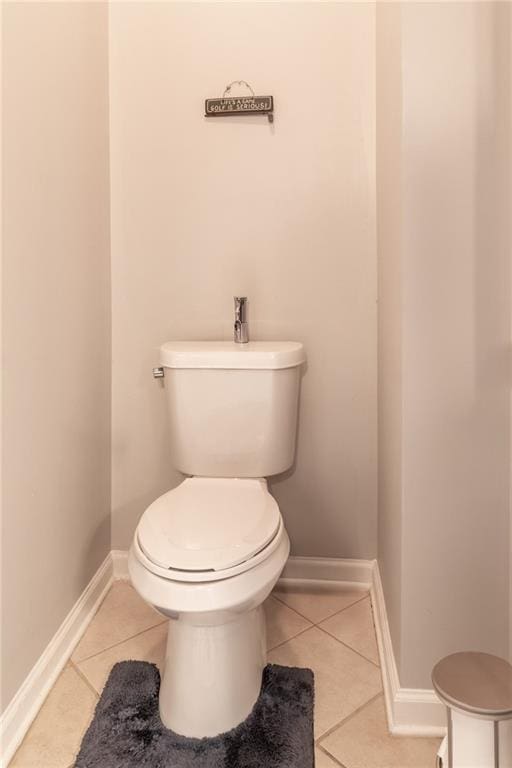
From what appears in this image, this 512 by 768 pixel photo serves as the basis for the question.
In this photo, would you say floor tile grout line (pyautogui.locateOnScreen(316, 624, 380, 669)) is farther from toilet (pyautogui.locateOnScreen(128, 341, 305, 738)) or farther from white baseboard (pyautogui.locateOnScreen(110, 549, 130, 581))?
white baseboard (pyautogui.locateOnScreen(110, 549, 130, 581))

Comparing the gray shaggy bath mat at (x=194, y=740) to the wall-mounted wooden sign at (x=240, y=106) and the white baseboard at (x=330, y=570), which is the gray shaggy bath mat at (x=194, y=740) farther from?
the wall-mounted wooden sign at (x=240, y=106)

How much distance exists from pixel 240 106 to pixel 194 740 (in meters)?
1.68

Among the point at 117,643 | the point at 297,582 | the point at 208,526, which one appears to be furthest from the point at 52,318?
the point at 297,582

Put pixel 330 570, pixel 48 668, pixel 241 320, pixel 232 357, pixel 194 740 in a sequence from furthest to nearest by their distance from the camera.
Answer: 1. pixel 330 570
2. pixel 241 320
3. pixel 232 357
4. pixel 48 668
5. pixel 194 740

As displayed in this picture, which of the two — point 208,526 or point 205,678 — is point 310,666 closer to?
point 205,678

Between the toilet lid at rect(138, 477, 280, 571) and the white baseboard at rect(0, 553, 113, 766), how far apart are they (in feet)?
1.46

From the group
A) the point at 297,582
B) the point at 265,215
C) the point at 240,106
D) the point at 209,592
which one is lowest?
the point at 297,582

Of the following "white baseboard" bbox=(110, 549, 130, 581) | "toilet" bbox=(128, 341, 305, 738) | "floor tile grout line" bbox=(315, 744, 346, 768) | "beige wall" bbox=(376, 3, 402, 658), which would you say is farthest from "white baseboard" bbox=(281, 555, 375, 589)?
"floor tile grout line" bbox=(315, 744, 346, 768)

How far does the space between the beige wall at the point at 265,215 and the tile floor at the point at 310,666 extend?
213 mm

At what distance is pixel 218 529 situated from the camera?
4.04ft

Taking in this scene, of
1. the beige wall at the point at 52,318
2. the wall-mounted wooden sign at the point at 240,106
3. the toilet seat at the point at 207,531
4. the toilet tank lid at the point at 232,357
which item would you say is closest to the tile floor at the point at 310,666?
the beige wall at the point at 52,318

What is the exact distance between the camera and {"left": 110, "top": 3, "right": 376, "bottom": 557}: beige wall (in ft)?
5.67

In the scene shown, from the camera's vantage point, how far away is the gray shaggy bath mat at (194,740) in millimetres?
1161

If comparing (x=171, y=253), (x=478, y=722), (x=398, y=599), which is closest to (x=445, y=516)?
(x=398, y=599)
